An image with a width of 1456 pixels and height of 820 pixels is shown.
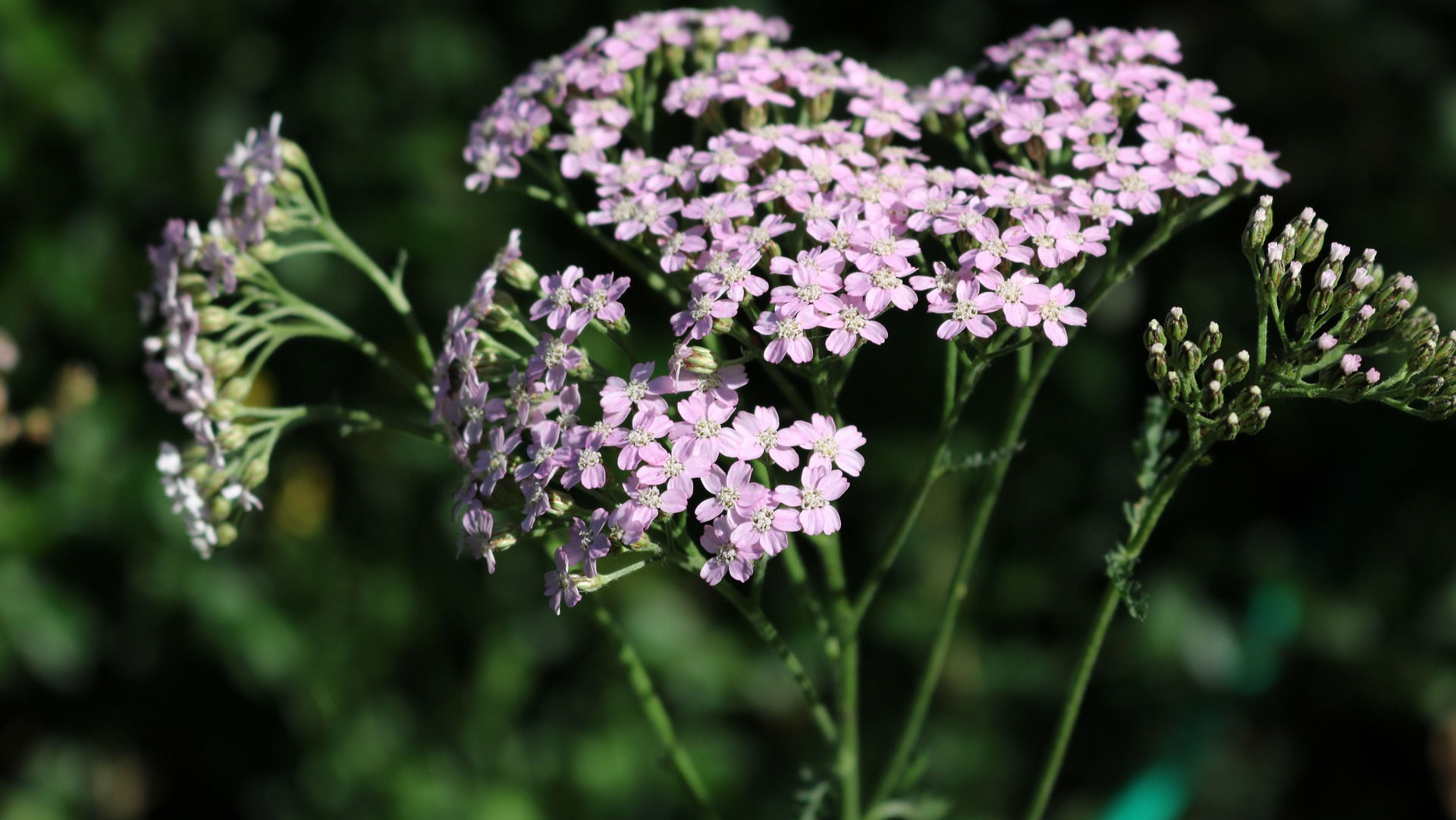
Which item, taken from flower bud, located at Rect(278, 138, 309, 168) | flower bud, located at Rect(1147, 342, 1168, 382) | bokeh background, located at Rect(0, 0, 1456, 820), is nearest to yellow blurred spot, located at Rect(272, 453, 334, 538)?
bokeh background, located at Rect(0, 0, 1456, 820)

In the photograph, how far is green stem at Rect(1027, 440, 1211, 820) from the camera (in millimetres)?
1559

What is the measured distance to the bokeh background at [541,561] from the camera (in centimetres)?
388

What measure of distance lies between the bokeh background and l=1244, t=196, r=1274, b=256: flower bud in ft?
7.20

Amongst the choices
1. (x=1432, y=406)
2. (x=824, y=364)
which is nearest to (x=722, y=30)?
(x=824, y=364)

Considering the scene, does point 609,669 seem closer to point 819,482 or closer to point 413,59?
point 413,59

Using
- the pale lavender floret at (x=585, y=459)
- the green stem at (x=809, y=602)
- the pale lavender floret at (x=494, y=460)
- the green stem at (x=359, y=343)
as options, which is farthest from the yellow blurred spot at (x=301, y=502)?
the pale lavender floret at (x=585, y=459)

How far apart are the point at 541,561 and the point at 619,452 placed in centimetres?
275

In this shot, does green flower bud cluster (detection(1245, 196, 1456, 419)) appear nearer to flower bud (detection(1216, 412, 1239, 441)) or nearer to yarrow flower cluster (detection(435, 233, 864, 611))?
flower bud (detection(1216, 412, 1239, 441))

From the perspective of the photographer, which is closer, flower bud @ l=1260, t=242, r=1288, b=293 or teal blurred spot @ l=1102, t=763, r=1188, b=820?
flower bud @ l=1260, t=242, r=1288, b=293

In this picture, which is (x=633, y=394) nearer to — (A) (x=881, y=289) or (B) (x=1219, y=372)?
(A) (x=881, y=289)

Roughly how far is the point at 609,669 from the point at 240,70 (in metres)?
2.42

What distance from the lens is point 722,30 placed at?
2.14 metres

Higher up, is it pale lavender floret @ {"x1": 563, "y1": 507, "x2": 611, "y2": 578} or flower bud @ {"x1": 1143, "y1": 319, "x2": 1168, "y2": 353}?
flower bud @ {"x1": 1143, "y1": 319, "x2": 1168, "y2": 353}

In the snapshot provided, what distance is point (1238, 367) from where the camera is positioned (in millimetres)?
1476
